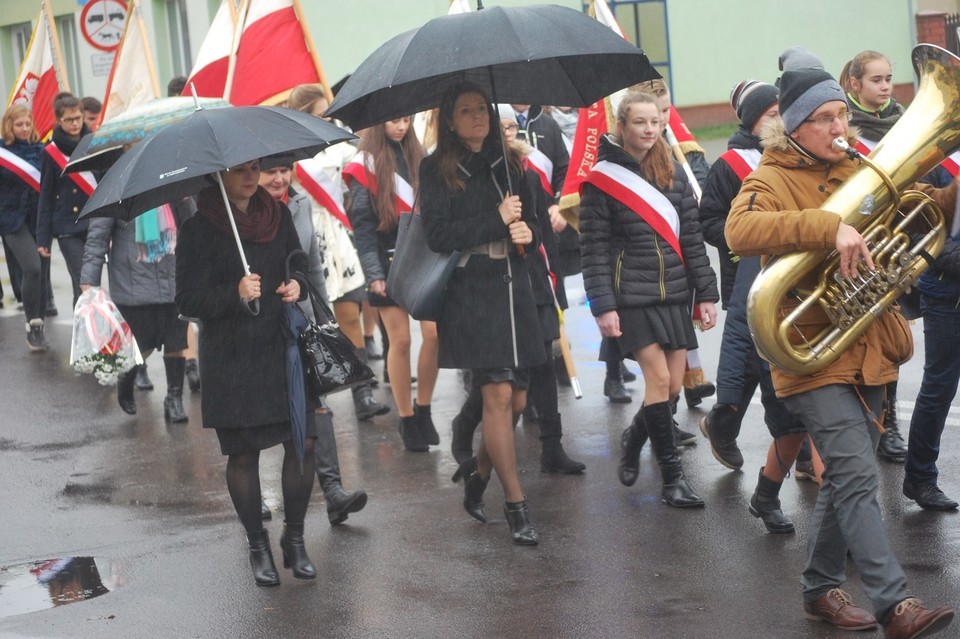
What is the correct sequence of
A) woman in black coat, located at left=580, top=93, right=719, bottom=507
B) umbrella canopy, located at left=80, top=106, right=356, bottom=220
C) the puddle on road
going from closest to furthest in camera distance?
1. umbrella canopy, located at left=80, top=106, right=356, bottom=220
2. the puddle on road
3. woman in black coat, located at left=580, top=93, right=719, bottom=507

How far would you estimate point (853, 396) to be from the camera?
16.4 feet

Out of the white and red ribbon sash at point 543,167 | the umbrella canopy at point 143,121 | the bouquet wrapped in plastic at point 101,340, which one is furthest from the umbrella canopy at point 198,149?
the bouquet wrapped in plastic at point 101,340

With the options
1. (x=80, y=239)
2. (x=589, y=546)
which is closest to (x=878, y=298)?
(x=589, y=546)

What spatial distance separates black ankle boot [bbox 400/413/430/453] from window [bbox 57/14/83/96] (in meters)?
21.9

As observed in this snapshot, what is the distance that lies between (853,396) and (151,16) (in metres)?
23.0

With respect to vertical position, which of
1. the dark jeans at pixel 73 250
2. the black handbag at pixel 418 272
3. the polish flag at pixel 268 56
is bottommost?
the dark jeans at pixel 73 250

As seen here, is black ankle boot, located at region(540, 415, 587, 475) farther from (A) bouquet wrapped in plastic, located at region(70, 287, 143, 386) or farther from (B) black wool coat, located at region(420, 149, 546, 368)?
(A) bouquet wrapped in plastic, located at region(70, 287, 143, 386)

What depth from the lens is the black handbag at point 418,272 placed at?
634 cm

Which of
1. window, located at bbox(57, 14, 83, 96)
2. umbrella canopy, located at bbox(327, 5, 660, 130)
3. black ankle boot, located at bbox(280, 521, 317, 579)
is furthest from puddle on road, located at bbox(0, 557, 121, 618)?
window, located at bbox(57, 14, 83, 96)

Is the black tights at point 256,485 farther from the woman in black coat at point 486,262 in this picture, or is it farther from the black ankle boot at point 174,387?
the black ankle boot at point 174,387

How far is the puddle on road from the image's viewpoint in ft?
19.2

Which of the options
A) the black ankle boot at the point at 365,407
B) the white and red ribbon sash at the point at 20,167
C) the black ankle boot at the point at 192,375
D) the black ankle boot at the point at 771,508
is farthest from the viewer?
the white and red ribbon sash at the point at 20,167

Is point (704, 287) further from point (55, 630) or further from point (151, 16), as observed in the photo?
point (151, 16)

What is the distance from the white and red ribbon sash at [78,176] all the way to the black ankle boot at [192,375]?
4.62 ft
